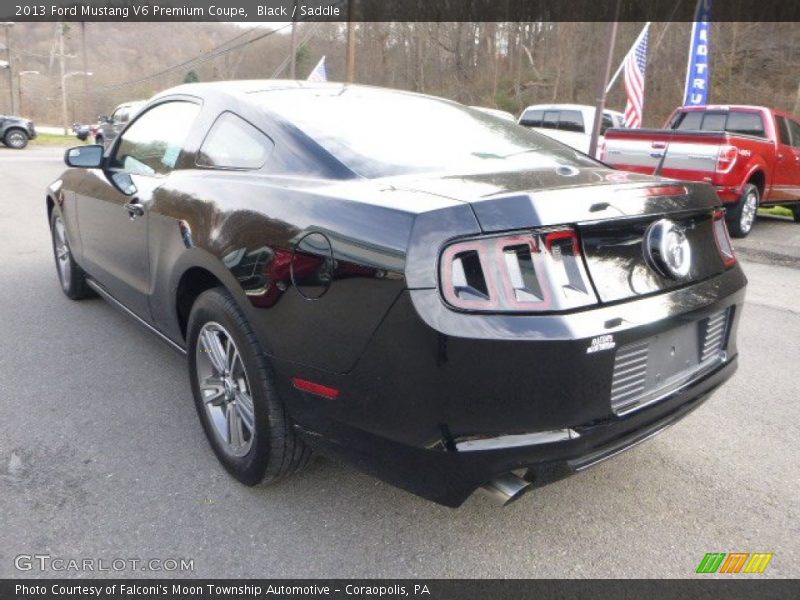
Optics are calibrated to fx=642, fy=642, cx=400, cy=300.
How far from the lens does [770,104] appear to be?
83.8ft

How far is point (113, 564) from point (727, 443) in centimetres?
264

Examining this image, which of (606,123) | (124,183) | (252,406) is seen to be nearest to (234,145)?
(124,183)

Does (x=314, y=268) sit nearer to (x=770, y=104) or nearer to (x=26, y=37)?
(x=770, y=104)

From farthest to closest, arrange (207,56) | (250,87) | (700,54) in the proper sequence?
(207,56)
(700,54)
(250,87)

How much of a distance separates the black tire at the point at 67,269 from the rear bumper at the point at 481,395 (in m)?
3.47

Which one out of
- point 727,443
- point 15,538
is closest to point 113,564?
point 15,538

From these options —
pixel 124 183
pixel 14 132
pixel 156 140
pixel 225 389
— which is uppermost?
pixel 156 140

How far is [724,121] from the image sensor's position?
1016cm

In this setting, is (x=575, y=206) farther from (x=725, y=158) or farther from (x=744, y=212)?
(x=744, y=212)

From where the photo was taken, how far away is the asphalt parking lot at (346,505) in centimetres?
222

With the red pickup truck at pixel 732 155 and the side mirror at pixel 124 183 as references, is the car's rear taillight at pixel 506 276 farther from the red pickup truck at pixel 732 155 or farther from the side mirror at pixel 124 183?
the red pickup truck at pixel 732 155

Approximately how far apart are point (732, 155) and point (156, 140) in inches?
285

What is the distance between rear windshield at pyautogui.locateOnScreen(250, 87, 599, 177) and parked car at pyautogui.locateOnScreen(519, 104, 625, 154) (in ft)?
36.4

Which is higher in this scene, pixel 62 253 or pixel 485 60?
pixel 485 60
